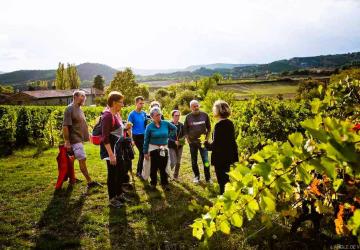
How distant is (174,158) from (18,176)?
15.5 ft

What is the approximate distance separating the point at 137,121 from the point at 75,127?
6.23 ft

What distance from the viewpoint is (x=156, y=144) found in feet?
27.3

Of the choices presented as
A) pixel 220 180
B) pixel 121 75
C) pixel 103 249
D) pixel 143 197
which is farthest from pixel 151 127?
pixel 121 75

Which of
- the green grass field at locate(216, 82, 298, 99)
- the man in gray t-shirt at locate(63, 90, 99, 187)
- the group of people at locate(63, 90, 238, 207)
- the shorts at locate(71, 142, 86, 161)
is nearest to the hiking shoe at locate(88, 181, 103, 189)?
the group of people at locate(63, 90, 238, 207)

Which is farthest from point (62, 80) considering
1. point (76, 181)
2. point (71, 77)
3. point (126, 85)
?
point (76, 181)

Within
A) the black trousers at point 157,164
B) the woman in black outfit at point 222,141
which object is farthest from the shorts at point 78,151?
the woman in black outfit at point 222,141

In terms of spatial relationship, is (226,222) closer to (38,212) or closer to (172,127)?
(38,212)

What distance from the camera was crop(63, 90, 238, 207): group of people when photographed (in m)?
6.43

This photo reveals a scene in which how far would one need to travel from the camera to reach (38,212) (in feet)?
22.6

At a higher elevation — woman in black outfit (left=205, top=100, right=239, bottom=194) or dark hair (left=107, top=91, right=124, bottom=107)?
dark hair (left=107, top=91, right=124, bottom=107)

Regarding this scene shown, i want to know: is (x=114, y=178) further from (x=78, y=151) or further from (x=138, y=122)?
(x=138, y=122)

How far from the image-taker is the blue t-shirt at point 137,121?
368 inches

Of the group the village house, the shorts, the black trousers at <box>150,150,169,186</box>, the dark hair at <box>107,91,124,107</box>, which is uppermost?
the dark hair at <box>107,91,124,107</box>

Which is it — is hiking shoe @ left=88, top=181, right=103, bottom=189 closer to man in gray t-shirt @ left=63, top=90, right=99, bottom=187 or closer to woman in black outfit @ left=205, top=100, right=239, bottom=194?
man in gray t-shirt @ left=63, top=90, right=99, bottom=187
